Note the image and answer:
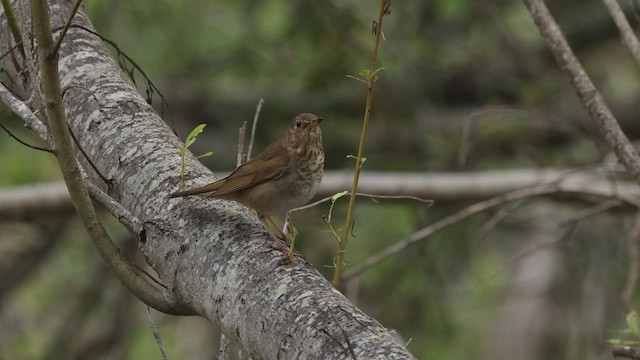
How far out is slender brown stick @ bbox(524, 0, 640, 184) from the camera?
3816 millimetres

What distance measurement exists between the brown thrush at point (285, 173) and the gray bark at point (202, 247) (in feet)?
1.38

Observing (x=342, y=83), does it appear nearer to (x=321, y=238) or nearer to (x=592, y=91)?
(x=321, y=238)

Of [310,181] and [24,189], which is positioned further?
[24,189]

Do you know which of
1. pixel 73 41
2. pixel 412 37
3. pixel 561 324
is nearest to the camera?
pixel 73 41

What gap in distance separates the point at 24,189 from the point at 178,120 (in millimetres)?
1489

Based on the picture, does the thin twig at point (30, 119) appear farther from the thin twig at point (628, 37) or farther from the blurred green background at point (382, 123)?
the blurred green background at point (382, 123)

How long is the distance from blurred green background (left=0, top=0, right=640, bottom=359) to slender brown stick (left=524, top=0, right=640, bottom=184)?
9.25 ft

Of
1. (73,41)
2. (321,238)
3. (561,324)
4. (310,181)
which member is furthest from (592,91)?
(561,324)

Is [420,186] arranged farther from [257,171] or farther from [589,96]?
[257,171]

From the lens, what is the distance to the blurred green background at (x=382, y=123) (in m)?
7.20

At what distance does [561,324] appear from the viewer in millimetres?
8703

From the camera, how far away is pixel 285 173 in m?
3.84

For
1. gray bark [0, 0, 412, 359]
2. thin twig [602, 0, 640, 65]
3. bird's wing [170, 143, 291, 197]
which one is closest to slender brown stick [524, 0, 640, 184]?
thin twig [602, 0, 640, 65]

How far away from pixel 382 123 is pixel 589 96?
11.6 ft
